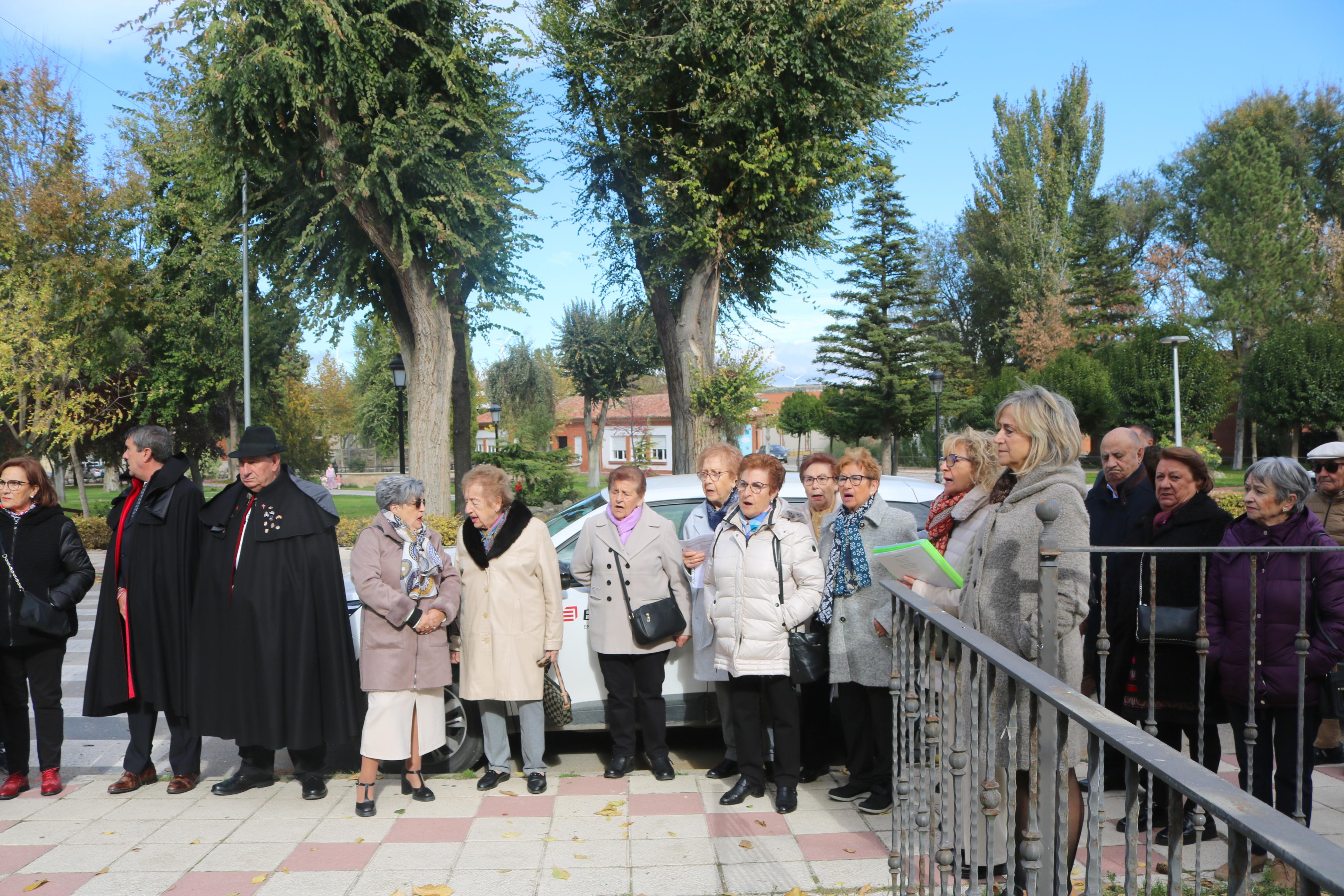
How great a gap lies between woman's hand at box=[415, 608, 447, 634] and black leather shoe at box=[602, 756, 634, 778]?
4.46ft

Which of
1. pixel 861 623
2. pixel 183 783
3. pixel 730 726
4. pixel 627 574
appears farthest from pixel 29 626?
pixel 861 623

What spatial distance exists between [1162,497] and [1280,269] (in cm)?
5047

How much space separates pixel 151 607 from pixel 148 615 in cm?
4

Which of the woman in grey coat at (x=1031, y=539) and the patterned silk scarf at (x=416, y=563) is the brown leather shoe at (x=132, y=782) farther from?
the woman in grey coat at (x=1031, y=539)

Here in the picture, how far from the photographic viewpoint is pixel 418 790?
537 cm

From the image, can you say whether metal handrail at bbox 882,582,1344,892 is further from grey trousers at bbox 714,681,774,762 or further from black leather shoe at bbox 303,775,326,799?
black leather shoe at bbox 303,775,326,799

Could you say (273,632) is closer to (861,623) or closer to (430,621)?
(430,621)

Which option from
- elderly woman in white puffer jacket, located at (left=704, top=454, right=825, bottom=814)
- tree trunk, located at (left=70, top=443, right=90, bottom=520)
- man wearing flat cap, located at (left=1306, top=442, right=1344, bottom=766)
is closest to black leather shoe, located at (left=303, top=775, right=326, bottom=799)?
elderly woman in white puffer jacket, located at (left=704, top=454, right=825, bottom=814)

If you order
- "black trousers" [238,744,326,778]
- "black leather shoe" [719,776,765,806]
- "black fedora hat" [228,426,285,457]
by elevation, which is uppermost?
"black fedora hat" [228,426,285,457]

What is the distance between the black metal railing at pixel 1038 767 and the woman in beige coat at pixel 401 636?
282cm

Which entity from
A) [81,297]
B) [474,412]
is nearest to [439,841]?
[81,297]

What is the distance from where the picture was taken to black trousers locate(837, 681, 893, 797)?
5.11 m

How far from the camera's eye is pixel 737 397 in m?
16.7

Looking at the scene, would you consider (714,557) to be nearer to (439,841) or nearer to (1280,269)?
(439,841)
